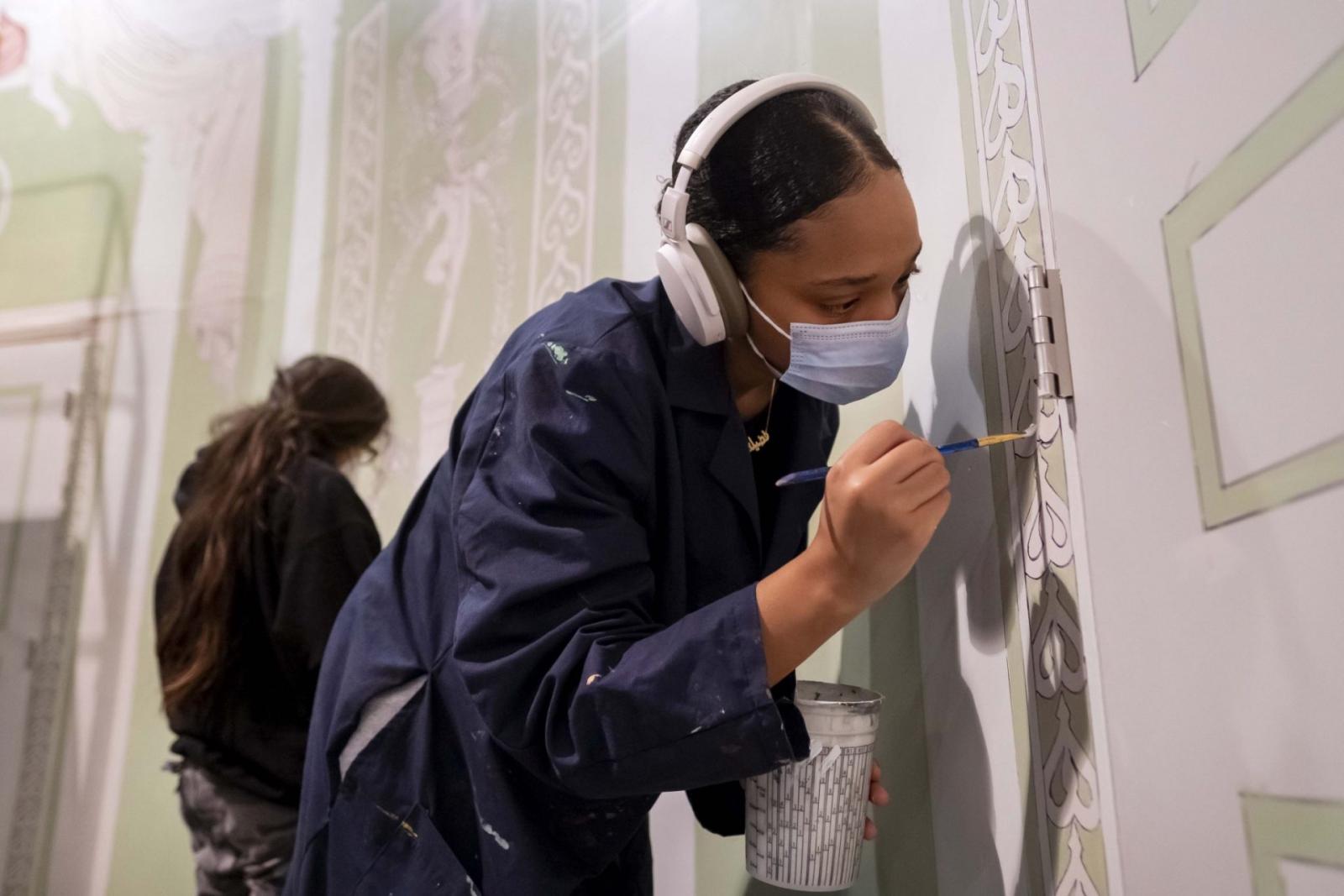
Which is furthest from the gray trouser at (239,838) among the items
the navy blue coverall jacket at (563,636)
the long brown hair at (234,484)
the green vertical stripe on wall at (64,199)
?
the green vertical stripe on wall at (64,199)

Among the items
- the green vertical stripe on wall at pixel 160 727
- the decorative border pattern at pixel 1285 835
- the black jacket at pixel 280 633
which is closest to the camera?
the decorative border pattern at pixel 1285 835

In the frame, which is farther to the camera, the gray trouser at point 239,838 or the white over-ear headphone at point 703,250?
the gray trouser at point 239,838

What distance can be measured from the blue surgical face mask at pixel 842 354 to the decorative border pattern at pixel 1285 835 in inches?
15.9

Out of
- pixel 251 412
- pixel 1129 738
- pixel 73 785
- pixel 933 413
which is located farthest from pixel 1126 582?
pixel 73 785

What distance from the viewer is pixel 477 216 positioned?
195cm

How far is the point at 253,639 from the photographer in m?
1.51

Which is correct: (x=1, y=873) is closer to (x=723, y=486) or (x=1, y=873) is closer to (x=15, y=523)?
(x=15, y=523)

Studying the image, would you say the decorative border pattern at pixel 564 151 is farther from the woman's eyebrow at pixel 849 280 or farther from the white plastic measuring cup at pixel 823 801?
the white plastic measuring cup at pixel 823 801

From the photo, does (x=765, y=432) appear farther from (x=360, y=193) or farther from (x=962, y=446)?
(x=360, y=193)

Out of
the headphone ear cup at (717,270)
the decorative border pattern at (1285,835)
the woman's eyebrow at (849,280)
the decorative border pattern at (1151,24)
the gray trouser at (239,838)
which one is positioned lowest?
the gray trouser at (239,838)

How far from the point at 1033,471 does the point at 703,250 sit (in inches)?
13.0

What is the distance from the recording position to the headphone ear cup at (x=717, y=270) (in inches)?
32.9

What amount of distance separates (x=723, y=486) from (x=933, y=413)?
270 millimetres

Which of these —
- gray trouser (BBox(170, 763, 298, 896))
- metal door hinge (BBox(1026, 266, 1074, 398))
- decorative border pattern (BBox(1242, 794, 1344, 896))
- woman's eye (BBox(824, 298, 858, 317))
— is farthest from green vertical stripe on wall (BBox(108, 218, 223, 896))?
decorative border pattern (BBox(1242, 794, 1344, 896))
